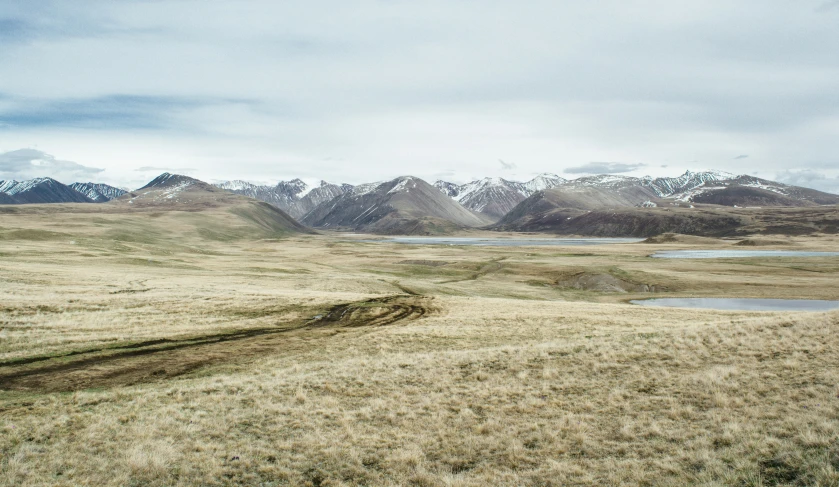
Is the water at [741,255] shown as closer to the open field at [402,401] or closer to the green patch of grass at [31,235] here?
the open field at [402,401]

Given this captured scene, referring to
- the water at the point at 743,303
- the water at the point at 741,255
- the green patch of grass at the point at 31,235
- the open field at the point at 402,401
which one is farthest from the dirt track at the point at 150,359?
the green patch of grass at the point at 31,235

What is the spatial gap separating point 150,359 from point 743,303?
7654cm

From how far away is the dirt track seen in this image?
21156 millimetres

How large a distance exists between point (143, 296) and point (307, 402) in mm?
34497

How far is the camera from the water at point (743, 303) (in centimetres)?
6371

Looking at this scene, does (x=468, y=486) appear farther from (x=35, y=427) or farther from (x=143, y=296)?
(x=143, y=296)

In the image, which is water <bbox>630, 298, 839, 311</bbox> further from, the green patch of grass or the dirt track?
the green patch of grass

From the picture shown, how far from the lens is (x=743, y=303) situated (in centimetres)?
6888

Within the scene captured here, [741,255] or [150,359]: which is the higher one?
→ [150,359]

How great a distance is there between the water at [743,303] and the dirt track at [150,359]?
50.9m

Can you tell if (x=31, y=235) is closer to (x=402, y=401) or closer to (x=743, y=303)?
(x=402, y=401)

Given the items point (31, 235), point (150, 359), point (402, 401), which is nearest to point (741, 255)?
point (402, 401)

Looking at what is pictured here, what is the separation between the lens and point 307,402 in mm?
17641

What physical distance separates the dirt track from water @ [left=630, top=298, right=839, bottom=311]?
5086cm
